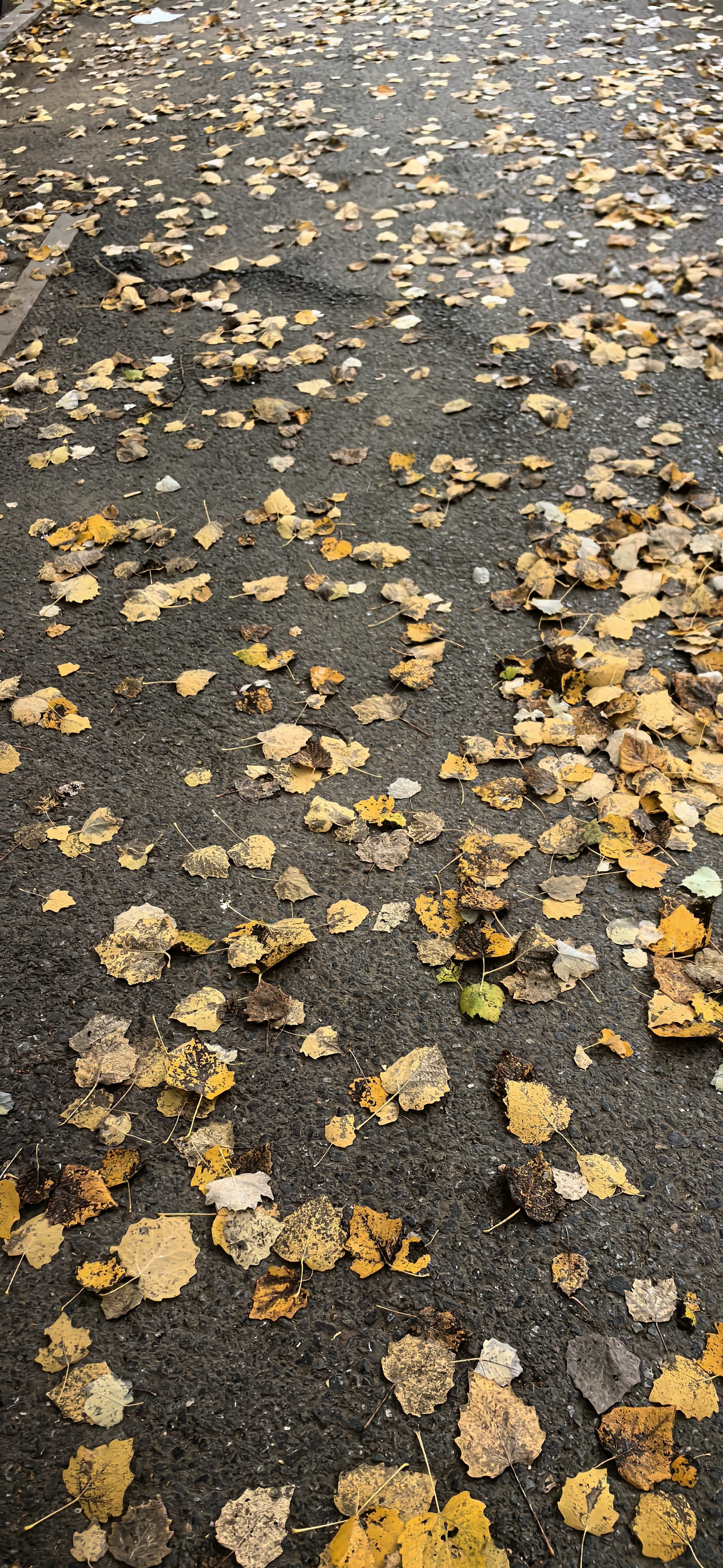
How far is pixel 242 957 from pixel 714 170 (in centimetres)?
522

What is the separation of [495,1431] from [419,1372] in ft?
0.47

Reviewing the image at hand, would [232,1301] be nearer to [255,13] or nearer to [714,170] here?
[714,170]

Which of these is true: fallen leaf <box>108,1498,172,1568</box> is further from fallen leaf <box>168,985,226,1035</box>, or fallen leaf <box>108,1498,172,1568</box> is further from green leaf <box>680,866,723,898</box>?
green leaf <box>680,866,723,898</box>

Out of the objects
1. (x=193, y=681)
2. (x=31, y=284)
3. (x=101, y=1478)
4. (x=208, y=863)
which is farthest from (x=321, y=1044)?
(x=31, y=284)

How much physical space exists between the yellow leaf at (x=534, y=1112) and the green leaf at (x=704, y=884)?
2.04 feet

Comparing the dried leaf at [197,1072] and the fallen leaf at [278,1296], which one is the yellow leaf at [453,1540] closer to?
the fallen leaf at [278,1296]

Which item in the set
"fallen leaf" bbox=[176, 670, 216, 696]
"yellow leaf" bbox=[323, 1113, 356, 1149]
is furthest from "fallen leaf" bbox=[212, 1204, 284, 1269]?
"fallen leaf" bbox=[176, 670, 216, 696]

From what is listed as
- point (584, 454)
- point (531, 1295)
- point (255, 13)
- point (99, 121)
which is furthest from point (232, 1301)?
point (255, 13)

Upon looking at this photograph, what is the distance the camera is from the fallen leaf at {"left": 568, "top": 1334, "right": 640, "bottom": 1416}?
1.46 metres

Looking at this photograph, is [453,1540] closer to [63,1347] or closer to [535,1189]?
[535,1189]

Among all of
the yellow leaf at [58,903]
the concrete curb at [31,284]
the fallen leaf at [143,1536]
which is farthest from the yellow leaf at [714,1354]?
the concrete curb at [31,284]

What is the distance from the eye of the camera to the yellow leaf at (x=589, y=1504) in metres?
1.34

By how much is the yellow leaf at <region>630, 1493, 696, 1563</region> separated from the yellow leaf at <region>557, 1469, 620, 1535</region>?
0.12ft

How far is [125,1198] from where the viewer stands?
171 centimetres
